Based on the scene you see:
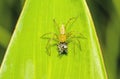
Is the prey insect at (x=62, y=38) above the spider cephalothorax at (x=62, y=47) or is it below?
above

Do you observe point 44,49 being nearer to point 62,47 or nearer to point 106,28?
point 62,47

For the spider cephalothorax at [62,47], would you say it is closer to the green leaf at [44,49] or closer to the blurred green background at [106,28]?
the green leaf at [44,49]

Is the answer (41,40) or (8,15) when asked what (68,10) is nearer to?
(41,40)

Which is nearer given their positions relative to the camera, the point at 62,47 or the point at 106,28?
the point at 62,47

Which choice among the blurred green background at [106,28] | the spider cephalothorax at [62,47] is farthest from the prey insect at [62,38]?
the blurred green background at [106,28]

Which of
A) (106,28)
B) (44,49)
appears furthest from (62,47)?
(106,28)
